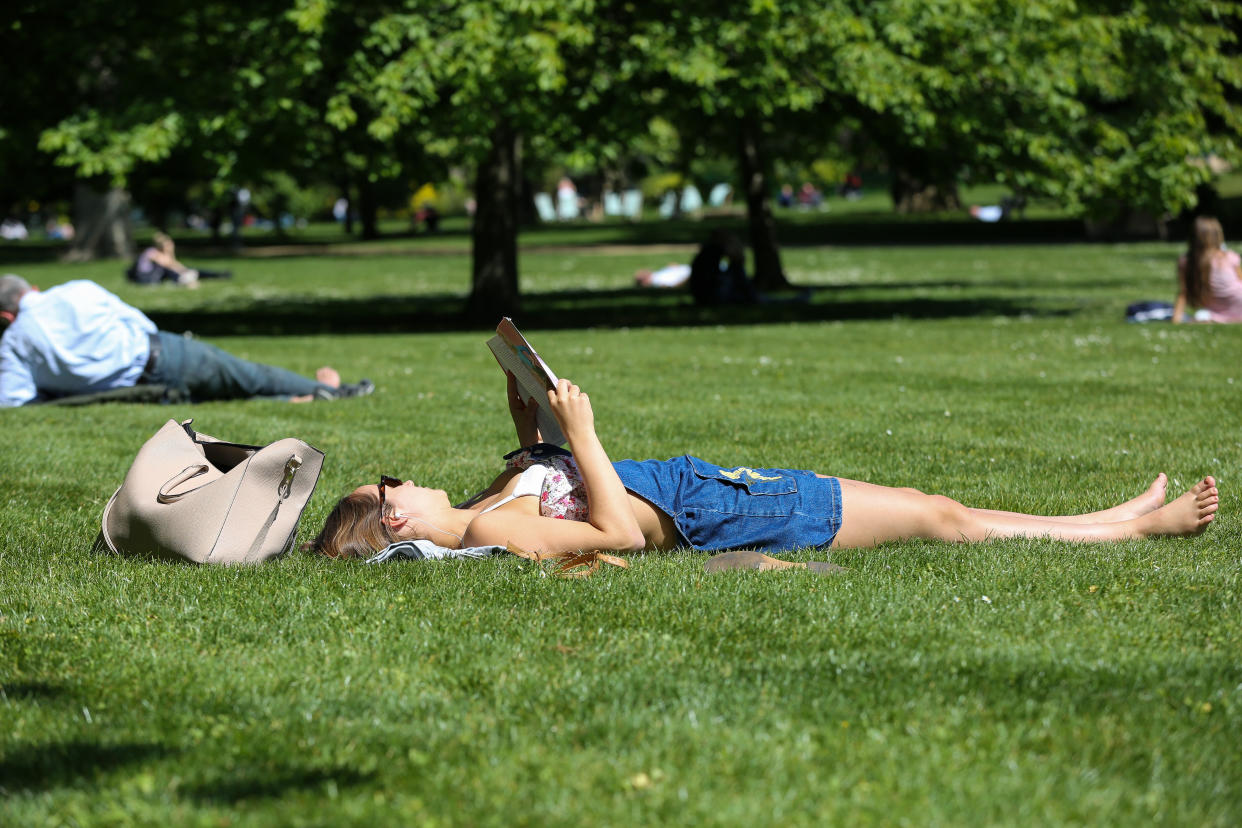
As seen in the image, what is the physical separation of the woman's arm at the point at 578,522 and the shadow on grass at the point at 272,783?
1796mm

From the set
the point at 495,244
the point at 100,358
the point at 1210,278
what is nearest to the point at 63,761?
the point at 100,358

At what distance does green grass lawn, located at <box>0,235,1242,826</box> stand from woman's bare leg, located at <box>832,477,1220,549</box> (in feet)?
0.35

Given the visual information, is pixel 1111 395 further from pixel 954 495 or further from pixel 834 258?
pixel 834 258

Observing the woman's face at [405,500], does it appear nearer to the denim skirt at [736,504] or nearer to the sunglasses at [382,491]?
the sunglasses at [382,491]

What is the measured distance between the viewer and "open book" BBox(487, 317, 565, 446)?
4887 millimetres

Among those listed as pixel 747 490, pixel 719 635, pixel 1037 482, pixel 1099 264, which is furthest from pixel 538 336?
pixel 1099 264

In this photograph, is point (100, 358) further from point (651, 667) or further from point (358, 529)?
point (651, 667)

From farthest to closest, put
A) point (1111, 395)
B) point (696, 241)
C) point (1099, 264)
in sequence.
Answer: point (696, 241)
point (1099, 264)
point (1111, 395)

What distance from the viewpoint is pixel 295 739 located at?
3.46m

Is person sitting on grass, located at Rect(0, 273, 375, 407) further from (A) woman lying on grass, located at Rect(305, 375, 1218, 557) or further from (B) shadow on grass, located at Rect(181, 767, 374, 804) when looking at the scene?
(B) shadow on grass, located at Rect(181, 767, 374, 804)

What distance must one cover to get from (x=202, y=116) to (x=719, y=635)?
12518 mm

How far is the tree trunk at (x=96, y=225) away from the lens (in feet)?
134

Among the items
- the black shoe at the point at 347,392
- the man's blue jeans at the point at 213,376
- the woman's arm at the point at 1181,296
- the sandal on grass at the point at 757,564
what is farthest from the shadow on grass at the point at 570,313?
the sandal on grass at the point at 757,564

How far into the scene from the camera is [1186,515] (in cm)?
548
